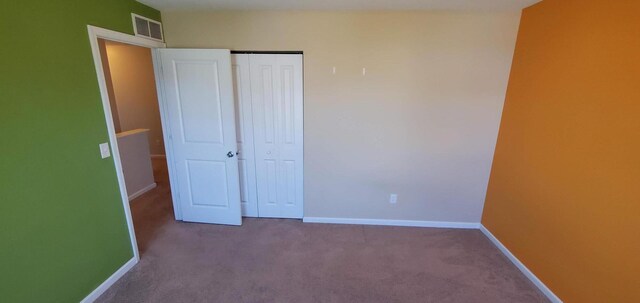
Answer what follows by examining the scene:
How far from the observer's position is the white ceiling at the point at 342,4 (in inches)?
84.6

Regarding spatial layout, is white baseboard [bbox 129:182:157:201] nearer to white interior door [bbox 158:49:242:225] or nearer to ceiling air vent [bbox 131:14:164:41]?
white interior door [bbox 158:49:242:225]

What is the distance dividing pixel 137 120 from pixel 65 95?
4.40 metres

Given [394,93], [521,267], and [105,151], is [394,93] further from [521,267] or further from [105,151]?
[105,151]

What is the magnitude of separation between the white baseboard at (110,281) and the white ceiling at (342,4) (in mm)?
2394

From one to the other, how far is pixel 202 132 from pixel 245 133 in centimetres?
45

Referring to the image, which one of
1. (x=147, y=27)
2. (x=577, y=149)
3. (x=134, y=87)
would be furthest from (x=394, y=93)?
(x=134, y=87)

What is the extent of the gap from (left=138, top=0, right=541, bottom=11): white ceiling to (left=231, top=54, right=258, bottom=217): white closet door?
504 mm

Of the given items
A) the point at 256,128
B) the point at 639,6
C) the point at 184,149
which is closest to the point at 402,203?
the point at 256,128

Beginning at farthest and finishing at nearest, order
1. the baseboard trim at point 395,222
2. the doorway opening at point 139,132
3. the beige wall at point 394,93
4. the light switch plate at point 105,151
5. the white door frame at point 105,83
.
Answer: the doorway opening at point 139,132 < the baseboard trim at point 395,222 < the beige wall at point 394,93 < the light switch plate at point 105,151 < the white door frame at point 105,83

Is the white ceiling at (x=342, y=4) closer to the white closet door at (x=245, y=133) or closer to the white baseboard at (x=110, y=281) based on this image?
the white closet door at (x=245, y=133)

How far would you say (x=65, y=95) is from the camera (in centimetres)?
165

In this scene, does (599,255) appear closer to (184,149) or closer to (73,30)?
(184,149)

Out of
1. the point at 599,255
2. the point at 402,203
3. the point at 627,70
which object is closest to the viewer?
the point at 627,70

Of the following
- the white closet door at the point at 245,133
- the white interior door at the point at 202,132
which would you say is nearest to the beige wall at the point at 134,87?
the white interior door at the point at 202,132
